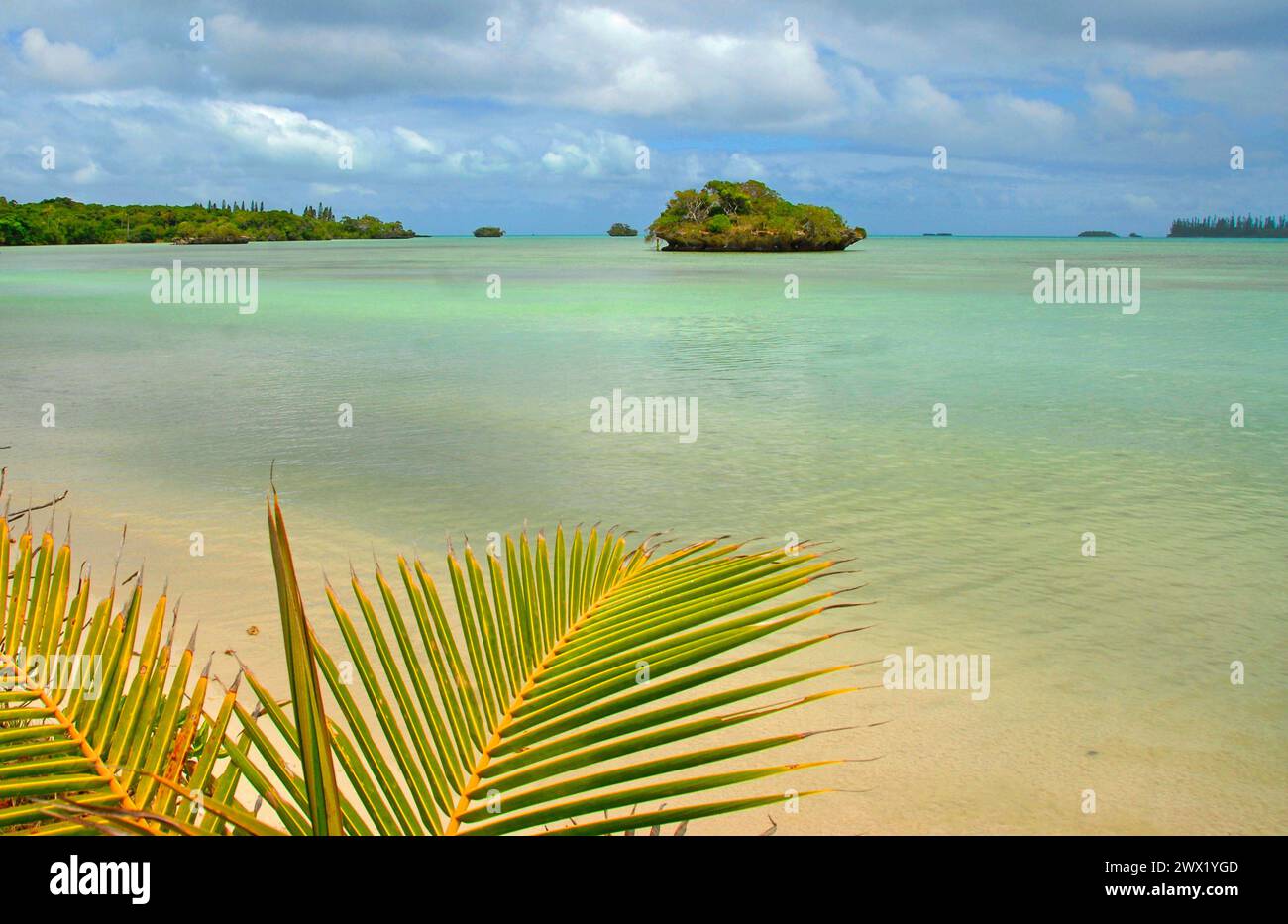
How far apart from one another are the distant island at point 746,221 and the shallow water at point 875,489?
195 ft

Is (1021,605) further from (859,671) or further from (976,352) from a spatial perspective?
(976,352)

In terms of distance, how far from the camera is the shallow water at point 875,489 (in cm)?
384

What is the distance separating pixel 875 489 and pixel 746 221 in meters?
71.7

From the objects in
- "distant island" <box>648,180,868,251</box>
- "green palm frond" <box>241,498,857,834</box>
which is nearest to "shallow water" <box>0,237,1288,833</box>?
"green palm frond" <box>241,498,857,834</box>

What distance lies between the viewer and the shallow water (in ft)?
12.6

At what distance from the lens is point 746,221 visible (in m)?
76.9

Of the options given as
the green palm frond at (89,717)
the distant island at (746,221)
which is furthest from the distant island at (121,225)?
the green palm frond at (89,717)

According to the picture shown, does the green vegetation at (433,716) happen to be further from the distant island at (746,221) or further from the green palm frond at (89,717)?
the distant island at (746,221)

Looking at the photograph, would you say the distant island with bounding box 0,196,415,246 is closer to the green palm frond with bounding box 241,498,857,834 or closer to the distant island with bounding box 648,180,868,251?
the distant island with bounding box 648,180,868,251

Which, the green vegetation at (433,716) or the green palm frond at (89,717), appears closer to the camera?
the green vegetation at (433,716)

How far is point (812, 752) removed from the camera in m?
3.73

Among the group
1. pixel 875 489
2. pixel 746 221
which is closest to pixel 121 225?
pixel 746 221
